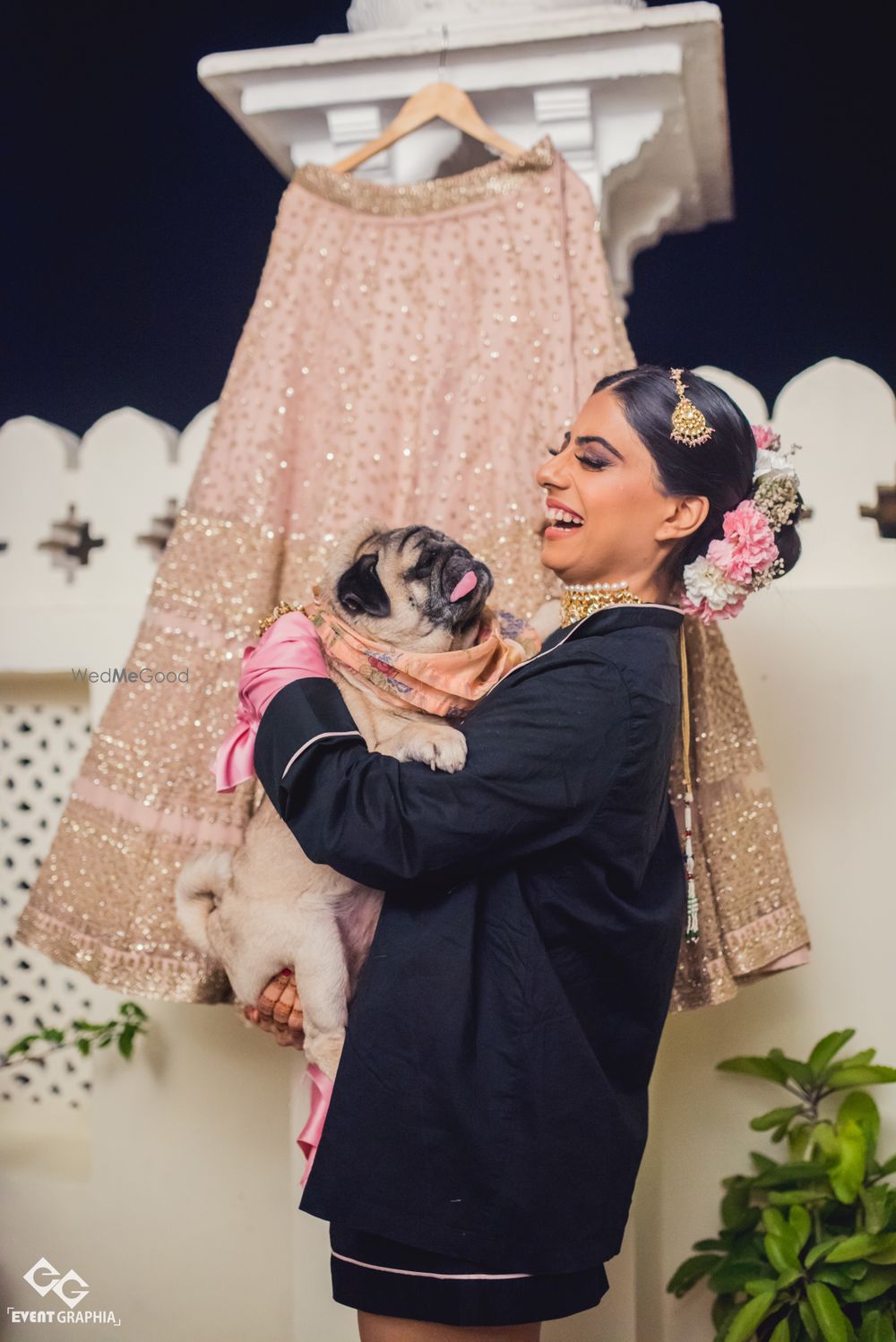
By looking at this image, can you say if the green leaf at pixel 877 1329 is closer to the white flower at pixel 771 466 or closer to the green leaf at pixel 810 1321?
the green leaf at pixel 810 1321

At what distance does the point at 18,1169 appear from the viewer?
3209 mm

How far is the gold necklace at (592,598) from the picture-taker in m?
2.00

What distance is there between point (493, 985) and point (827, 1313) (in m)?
1.24

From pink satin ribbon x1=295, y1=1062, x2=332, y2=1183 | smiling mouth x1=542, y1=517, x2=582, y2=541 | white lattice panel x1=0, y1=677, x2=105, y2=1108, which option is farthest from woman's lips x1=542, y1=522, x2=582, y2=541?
white lattice panel x1=0, y1=677, x2=105, y2=1108

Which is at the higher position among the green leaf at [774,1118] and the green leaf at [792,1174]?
the green leaf at [774,1118]

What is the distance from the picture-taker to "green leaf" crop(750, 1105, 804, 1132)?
2736 mm

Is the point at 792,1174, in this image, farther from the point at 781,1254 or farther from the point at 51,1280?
the point at 51,1280

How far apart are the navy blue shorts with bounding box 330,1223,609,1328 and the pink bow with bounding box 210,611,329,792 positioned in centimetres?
69

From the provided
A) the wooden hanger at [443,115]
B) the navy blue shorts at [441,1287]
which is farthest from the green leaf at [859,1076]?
the wooden hanger at [443,115]

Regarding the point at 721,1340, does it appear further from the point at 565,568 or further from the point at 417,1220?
the point at 565,568

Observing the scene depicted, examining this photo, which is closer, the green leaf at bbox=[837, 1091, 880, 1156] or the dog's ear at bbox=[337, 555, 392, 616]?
the dog's ear at bbox=[337, 555, 392, 616]

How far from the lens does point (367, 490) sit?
8.29 ft

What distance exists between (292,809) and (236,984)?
1.34 ft

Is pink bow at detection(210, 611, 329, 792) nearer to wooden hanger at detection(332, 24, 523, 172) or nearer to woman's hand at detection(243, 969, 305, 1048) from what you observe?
woman's hand at detection(243, 969, 305, 1048)
